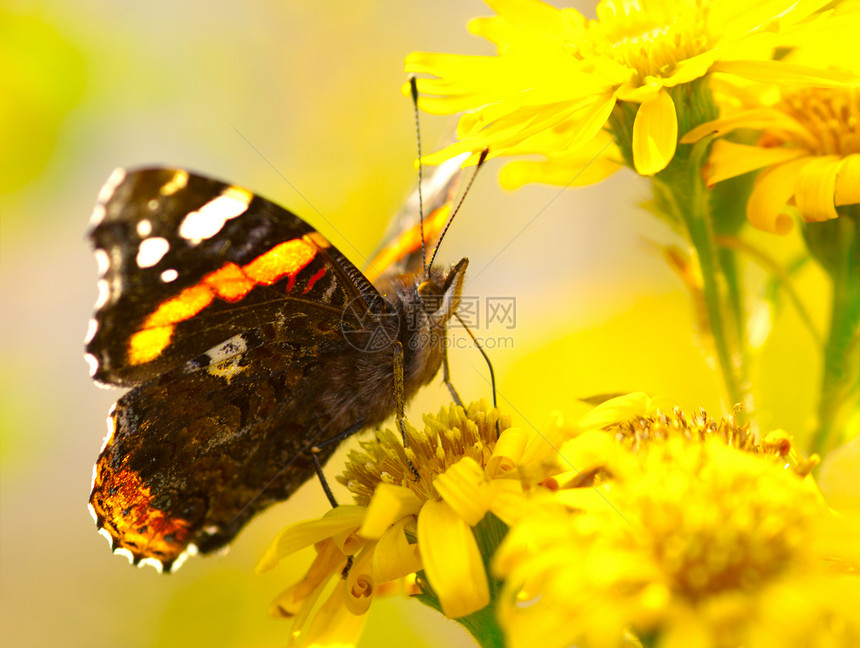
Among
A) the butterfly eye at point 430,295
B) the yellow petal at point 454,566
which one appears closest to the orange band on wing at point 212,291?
the butterfly eye at point 430,295

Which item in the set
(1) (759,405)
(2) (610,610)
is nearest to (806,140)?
(1) (759,405)

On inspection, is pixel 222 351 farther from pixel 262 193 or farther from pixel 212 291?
pixel 262 193

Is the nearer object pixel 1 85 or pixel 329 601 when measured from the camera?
pixel 329 601

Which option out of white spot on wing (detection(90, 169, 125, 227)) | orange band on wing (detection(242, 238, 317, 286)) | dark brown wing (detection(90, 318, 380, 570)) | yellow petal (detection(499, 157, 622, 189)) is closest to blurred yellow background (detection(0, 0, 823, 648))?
yellow petal (detection(499, 157, 622, 189))

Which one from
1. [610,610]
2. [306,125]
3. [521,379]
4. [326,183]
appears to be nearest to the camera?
[610,610]

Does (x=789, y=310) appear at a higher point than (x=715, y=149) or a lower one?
lower

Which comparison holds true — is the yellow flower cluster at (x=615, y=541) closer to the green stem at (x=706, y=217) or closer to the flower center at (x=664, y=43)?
the green stem at (x=706, y=217)

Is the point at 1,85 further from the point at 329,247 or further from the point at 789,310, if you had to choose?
the point at 789,310
